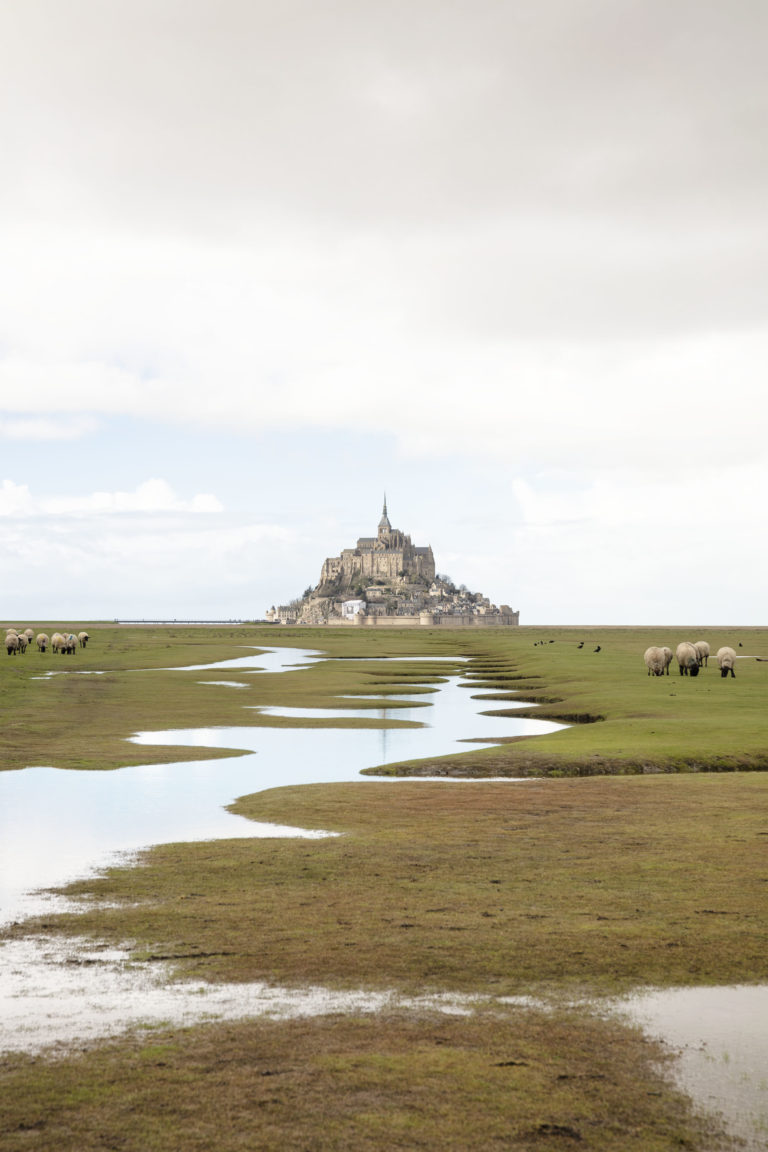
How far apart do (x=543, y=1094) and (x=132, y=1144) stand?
10.5 ft

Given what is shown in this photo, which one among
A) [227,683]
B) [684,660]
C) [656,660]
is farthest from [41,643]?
[684,660]

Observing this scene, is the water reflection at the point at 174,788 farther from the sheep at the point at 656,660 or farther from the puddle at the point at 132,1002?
the sheep at the point at 656,660

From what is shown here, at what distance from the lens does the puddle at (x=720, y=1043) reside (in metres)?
8.23

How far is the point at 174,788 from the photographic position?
82.6ft

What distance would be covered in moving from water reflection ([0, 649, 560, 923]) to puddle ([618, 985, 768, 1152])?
27.8ft

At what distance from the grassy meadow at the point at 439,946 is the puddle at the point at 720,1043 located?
0.27 metres

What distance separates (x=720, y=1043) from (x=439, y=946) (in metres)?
3.56

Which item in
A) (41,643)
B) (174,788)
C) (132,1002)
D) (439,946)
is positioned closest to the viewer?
(132,1002)

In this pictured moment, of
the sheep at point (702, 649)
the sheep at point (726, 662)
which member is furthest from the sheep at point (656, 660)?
the sheep at point (702, 649)

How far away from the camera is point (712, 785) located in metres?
24.0

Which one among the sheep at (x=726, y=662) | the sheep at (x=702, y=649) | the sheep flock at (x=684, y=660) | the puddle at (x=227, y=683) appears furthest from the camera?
the sheep at (x=702, y=649)

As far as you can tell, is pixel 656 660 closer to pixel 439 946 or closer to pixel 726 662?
pixel 726 662

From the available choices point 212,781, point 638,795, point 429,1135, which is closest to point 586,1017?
point 429,1135

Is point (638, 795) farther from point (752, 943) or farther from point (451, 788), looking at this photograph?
point (752, 943)
